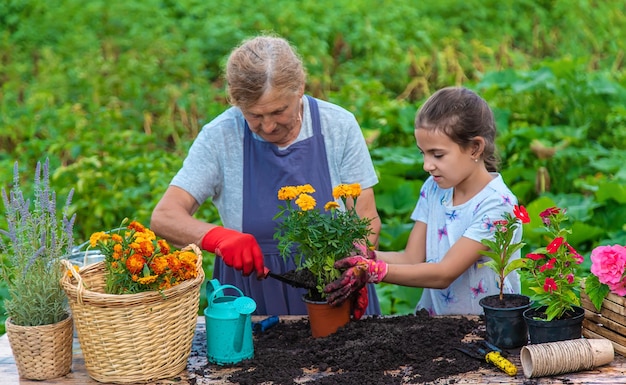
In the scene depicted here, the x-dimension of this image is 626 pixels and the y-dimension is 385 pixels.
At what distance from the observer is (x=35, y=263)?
220cm

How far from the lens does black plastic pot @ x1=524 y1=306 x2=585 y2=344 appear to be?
217 centimetres

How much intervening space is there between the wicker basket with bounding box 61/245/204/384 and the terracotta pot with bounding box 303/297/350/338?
37 centimetres

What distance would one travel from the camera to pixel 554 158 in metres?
5.10

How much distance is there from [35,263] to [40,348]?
229 mm

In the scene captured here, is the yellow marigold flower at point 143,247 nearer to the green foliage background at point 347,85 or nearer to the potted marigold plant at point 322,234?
the potted marigold plant at point 322,234

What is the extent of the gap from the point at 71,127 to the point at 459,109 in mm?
3621

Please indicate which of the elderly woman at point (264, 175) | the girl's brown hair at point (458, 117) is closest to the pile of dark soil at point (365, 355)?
the elderly woman at point (264, 175)

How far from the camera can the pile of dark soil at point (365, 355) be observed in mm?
2135

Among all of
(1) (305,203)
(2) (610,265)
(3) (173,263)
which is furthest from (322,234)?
(2) (610,265)

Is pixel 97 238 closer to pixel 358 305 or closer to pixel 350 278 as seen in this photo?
pixel 350 278

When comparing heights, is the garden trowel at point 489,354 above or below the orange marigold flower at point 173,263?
below

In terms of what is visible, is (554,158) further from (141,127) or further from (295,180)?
(141,127)

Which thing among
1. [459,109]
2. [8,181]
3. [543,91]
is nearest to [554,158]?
[543,91]

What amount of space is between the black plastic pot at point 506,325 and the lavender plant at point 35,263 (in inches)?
46.4
